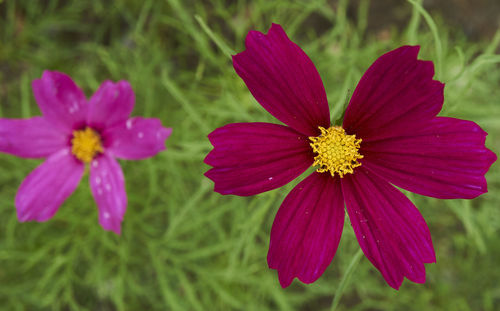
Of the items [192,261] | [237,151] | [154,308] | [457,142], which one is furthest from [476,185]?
[154,308]

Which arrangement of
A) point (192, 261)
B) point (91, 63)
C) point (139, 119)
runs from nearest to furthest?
1. point (139, 119)
2. point (192, 261)
3. point (91, 63)

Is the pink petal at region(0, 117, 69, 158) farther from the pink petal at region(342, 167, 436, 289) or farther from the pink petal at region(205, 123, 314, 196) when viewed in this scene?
the pink petal at region(342, 167, 436, 289)

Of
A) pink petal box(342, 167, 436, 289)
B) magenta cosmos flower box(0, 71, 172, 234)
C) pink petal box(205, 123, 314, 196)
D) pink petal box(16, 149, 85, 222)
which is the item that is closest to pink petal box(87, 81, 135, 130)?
magenta cosmos flower box(0, 71, 172, 234)

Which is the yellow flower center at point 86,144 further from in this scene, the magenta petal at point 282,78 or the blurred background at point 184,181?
the magenta petal at point 282,78

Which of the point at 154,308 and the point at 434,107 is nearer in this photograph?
the point at 434,107

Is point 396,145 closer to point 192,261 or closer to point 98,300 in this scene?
point 192,261

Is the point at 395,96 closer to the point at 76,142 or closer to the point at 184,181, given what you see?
the point at 76,142
